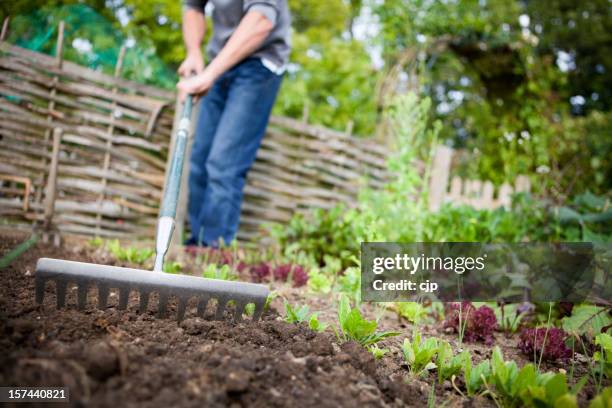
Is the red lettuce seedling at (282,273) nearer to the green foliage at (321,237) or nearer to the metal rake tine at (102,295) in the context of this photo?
the green foliage at (321,237)

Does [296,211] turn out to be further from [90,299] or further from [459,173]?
[459,173]

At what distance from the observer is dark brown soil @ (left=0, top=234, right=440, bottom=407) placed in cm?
79

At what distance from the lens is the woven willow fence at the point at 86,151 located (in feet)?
9.37

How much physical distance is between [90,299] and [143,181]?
6.52 feet

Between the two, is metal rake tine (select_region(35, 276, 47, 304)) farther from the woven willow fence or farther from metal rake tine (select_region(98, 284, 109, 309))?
the woven willow fence

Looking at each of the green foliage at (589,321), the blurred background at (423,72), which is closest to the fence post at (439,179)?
the blurred background at (423,72)

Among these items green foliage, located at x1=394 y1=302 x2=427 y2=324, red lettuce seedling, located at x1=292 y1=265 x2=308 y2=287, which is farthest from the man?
green foliage, located at x1=394 y1=302 x2=427 y2=324

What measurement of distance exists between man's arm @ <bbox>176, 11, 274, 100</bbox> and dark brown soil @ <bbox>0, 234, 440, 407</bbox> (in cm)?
137

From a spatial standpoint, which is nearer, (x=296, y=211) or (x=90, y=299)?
(x=90, y=299)

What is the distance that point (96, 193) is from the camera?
10.3 ft

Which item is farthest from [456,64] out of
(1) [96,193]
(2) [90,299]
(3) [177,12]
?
(2) [90,299]

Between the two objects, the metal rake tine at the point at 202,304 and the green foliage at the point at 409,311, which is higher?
the metal rake tine at the point at 202,304

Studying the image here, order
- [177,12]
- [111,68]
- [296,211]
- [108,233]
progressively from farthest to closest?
1. [177,12]
2. [296,211]
3. [111,68]
4. [108,233]

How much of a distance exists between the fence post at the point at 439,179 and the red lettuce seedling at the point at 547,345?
10.2ft
